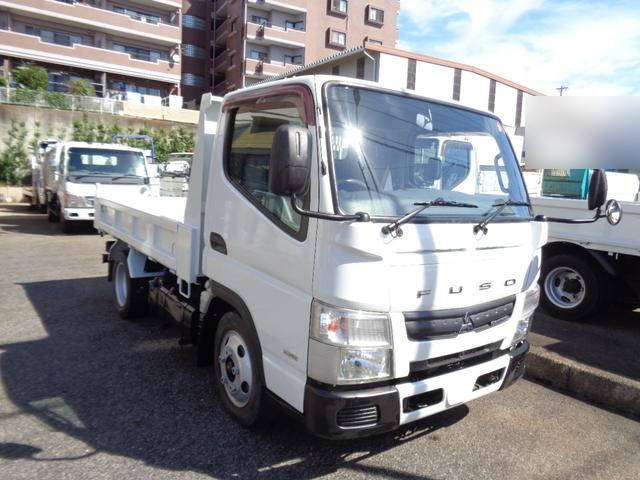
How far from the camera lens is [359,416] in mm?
2396

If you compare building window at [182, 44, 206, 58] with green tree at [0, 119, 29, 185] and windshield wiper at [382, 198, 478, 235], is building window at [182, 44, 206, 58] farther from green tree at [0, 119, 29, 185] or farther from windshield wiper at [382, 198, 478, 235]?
windshield wiper at [382, 198, 478, 235]

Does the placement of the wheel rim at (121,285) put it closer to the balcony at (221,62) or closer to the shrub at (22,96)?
the shrub at (22,96)

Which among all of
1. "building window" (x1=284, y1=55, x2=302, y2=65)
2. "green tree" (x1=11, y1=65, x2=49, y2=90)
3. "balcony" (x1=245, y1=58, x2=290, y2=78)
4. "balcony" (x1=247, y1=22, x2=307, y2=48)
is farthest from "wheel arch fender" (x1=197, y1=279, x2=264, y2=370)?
"building window" (x1=284, y1=55, x2=302, y2=65)

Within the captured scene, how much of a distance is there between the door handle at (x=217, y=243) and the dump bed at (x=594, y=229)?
417 centimetres

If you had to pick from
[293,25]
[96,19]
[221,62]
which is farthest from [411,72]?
[221,62]

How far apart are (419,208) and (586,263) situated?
12.8 feet

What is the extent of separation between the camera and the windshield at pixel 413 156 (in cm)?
254

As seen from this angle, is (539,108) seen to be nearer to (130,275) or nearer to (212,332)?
(212,332)

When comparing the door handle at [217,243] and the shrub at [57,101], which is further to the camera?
the shrub at [57,101]

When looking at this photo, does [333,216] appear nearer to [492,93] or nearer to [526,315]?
[526,315]

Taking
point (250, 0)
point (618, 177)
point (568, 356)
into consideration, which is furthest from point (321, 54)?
point (568, 356)

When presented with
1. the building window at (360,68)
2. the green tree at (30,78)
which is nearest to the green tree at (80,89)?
the green tree at (30,78)

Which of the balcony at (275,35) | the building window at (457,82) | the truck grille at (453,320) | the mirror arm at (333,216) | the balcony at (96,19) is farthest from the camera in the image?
the balcony at (275,35)

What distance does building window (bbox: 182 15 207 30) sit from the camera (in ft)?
→ 138
